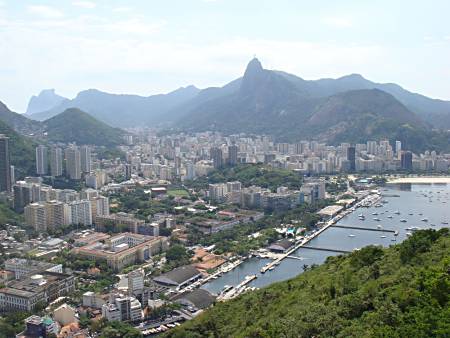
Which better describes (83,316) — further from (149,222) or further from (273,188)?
(273,188)

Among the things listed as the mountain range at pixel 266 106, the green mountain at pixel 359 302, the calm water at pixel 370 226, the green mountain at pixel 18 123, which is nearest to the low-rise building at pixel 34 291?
the calm water at pixel 370 226

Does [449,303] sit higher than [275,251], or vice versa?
[449,303]

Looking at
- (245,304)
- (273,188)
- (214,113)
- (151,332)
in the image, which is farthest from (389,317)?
(214,113)

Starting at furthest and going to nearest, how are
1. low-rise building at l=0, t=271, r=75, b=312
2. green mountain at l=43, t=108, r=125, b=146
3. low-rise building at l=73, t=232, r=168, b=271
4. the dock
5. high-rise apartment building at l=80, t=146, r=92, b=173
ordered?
1. green mountain at l=43, t=108, r=125, b=146
2. high-rise apartment building at l=80, t=146, r=92, b=173
3. the dock
4. low-rise building at l=73, t=232, r=168, b=271
5. low-rise building at l=0, t=271, r=75, b=312

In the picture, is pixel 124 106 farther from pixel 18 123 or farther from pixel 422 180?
pixel 422 180

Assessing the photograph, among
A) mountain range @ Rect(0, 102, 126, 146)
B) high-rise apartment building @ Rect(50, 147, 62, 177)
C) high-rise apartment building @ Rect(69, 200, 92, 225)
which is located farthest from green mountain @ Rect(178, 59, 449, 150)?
high-rise apartment building @ Rect(69, 200, 92, 225)

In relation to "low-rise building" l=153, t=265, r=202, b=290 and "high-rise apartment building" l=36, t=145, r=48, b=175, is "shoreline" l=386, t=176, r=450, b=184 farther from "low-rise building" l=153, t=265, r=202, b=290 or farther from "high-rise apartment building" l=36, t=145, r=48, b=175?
"low-rise building" l=153, t=265, r=202, b=290
